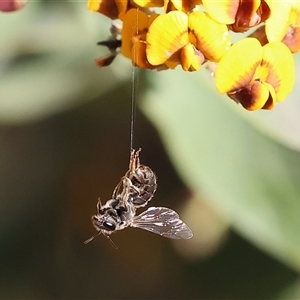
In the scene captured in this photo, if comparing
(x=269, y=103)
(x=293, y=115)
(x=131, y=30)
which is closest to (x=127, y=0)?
(x=131, y=30)

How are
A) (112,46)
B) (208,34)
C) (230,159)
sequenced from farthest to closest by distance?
(230,159), (112,46), (208,34)

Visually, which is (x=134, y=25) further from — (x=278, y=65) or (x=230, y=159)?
(x=230, y=159)

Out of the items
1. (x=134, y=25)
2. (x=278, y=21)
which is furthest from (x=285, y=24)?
(x=134, y=25)

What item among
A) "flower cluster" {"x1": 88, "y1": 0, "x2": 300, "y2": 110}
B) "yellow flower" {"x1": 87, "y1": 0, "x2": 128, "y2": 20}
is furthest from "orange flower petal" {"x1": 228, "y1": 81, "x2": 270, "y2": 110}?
"yellow flower" {"x1": 87, "y1": 0, "x2": 128, "y2": 20}

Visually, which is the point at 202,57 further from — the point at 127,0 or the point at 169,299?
the point at 169,299

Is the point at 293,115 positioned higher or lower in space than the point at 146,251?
higher


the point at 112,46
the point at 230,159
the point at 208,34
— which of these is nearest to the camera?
the point at 208,34

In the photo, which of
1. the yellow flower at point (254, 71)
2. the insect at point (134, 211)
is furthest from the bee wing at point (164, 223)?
the yellow flower at point (254, 71)

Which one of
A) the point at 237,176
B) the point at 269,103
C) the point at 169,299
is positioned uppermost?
the point at 269,103
